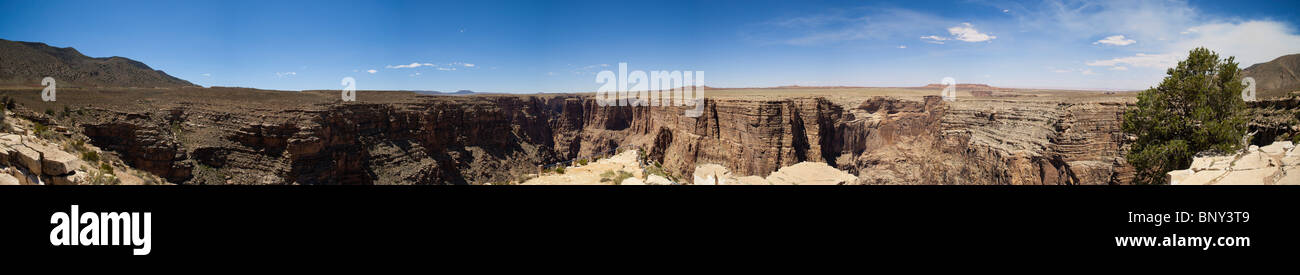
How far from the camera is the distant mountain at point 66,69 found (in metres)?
32.1

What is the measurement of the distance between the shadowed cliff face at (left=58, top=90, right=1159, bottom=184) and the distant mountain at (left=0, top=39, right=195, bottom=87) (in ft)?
58.6

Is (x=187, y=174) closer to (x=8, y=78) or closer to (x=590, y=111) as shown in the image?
(x=8, y=78)

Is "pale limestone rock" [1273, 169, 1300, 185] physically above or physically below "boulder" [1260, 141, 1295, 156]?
below

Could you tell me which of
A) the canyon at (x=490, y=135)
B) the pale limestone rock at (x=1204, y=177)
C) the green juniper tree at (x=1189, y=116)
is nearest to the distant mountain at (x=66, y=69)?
the canyon at (x=490, y=135)

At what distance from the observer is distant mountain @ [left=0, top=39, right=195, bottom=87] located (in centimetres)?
3206

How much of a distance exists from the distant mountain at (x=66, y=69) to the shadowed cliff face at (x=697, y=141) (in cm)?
1787

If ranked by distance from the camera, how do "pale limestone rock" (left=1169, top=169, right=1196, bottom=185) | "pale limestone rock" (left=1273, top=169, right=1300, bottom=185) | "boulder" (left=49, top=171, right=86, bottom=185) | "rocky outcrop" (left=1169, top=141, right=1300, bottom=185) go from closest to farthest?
"pale limestone rock" (left=1273, top=169, right=1300, bottom=185) → "rocky outcrop" (left=1169, top=141, right=1300, bottom=185) → "boulder" (left=49, top=171, right=86, bottom=185) → "pale limestone rock" (left=1169, top=169, right=1196, bottom=185)

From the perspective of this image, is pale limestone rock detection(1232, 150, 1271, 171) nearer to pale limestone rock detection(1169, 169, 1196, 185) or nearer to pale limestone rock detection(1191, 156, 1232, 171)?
pale limestone rock detection(1191, 156, 1232, 171)

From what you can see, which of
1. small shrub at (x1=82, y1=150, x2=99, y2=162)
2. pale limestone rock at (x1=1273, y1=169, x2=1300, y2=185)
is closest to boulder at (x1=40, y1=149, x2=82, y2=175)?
small shrub at (x1=82, y1=150, x2=99, y2=162)

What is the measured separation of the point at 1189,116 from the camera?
11203mm

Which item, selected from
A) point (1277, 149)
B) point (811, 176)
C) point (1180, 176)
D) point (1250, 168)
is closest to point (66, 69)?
point (811, 176)
